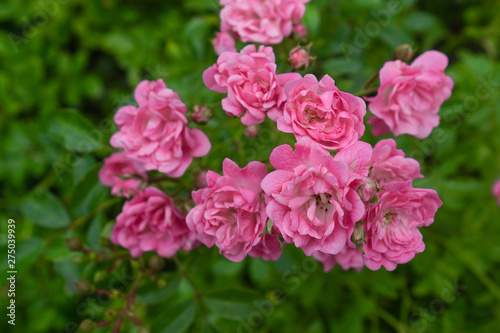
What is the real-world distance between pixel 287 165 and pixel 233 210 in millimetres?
212

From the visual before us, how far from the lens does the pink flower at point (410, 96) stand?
1433 millimetres

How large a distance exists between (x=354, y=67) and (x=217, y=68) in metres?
1.02

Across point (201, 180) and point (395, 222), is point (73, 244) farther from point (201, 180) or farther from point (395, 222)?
point (395, 222)

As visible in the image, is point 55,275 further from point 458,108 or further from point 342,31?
point 458,108

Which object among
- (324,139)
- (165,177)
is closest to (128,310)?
(165,177)

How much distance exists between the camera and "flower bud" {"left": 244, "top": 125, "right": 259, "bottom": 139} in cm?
158

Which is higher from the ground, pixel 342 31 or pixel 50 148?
pixel 342 31

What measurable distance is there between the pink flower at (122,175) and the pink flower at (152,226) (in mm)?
53

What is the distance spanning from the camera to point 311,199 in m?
1.19

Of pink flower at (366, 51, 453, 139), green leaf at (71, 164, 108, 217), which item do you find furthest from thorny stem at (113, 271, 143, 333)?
pink flower at (366, 51, 453, 139)

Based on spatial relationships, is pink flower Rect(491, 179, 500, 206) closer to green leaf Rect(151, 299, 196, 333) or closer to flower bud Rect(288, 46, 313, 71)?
flower bud Rect(288, 46, 313, 71)

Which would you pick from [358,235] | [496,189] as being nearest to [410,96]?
[358,235]

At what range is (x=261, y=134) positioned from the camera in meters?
1.74

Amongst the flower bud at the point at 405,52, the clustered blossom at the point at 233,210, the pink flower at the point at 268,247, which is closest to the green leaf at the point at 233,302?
the pink flower at the point at 268,247
